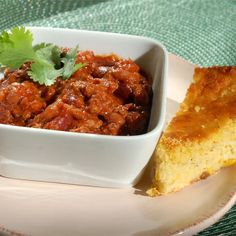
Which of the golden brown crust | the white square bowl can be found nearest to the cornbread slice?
the golden brown crust

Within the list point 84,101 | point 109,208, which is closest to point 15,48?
point 84,101

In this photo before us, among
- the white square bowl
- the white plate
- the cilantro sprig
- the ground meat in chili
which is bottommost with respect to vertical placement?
the white plate

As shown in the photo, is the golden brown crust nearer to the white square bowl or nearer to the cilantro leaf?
the white square bowl

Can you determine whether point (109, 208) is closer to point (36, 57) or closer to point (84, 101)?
point (84, 101)

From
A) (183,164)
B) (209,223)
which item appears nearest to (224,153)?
(183,164)

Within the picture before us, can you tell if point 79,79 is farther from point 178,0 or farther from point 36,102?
point 178,0
